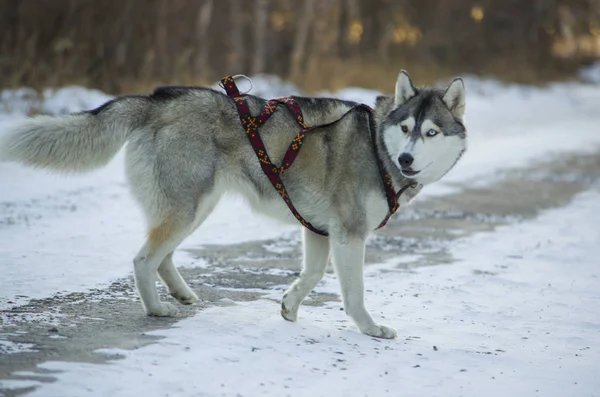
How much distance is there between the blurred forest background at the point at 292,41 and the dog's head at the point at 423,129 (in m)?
8.98

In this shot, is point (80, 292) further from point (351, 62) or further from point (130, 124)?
point (351, 62)

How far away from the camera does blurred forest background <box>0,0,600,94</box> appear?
47.1ft

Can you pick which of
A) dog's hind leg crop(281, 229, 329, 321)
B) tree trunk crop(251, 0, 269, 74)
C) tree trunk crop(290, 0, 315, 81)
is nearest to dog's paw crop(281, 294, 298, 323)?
dog's hind leg crop(281, 229, 329, 321)

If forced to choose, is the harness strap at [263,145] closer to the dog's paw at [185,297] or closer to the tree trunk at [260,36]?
the dog's paw at [185,297]

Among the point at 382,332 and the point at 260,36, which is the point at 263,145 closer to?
the point at 382,332

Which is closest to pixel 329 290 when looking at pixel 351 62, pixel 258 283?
pixel 258 283

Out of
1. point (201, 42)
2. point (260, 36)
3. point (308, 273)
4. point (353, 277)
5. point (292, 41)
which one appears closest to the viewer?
point (353, 277)

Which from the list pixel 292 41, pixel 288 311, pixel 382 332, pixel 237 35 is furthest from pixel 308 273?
pixel 292 41

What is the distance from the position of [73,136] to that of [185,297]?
1273mm

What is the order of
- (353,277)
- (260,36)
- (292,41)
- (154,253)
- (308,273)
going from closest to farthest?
(154,253) → (353,277) → (308,273) → (260,36) → (292,41)

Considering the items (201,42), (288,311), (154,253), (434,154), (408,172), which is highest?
(201,42)

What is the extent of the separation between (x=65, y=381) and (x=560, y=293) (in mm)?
4006

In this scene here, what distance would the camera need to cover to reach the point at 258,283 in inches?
241

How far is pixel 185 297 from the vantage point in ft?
17.5
